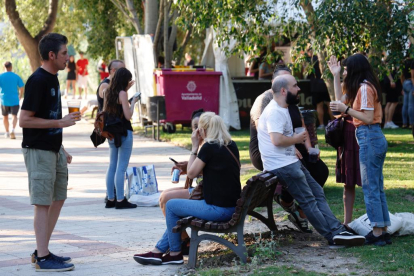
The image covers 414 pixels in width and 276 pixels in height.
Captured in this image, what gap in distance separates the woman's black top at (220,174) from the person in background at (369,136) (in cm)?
116

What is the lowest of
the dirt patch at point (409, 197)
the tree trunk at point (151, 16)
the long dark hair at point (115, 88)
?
the dirt patch at point (409, 197)

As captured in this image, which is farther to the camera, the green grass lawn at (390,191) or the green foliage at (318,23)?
the green foliage at (318,23)

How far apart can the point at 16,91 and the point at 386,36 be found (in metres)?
9.18

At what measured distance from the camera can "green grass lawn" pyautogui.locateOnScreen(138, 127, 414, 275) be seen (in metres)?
5.85

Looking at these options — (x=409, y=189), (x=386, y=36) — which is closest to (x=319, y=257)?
(x=409, y=189)

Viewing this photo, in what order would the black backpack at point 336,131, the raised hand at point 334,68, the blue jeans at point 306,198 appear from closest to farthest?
1. the blue jeans at point 306,198
2. the raised hand at point 334,68
3. the black backpack at point 336,131

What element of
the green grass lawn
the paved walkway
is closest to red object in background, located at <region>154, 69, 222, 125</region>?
the green grass lawn

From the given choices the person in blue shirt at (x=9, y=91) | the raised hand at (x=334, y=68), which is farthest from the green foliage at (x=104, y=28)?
the raised hand at (x=334, y=68)

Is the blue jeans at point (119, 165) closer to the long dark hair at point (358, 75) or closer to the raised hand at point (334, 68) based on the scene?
the raised hand at point (334, 68)

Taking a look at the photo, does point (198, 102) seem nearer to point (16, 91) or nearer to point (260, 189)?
point (16, 91)

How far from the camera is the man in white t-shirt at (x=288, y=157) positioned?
6.36 metres

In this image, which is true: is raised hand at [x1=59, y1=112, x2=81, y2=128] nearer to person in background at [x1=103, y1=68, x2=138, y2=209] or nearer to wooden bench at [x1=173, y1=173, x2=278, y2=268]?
wooden bench at [x1=173, y1=173, x2=278, y2=268]

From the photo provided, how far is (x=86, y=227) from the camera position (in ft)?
26.4

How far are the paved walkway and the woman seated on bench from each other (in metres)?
0.26
